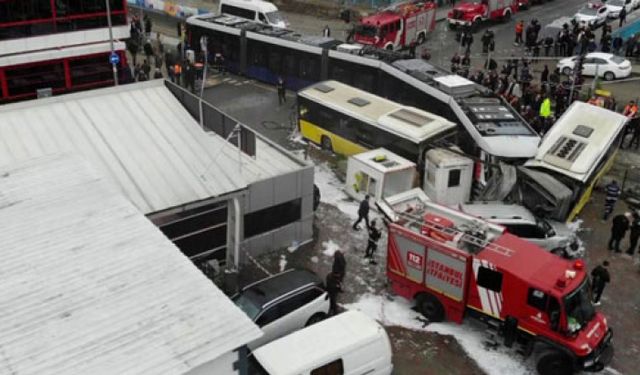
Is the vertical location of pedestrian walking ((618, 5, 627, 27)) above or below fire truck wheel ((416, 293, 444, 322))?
above

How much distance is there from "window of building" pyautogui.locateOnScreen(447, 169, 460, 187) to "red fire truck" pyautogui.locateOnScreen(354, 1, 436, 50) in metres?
17.1

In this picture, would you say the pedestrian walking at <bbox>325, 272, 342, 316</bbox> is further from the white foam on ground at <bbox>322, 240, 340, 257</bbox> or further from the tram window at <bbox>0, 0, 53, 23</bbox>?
the tram window at <bbox>0, 0, 53, 23</bbox>

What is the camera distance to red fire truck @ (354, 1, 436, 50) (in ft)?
128

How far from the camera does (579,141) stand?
2392cm

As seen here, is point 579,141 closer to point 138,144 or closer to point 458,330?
point 458,330

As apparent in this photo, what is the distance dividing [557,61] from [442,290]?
2482cm

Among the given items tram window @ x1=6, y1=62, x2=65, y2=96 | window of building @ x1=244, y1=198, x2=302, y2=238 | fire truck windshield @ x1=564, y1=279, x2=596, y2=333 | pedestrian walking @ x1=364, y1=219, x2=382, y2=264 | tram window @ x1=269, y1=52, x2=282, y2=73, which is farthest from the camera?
tram window @ x1=269, y1=52, x2=282, y2=73

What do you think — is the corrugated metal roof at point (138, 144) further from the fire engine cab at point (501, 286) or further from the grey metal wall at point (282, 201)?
the fire engine cab at point (501, 286)

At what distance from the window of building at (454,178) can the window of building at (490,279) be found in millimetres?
6907

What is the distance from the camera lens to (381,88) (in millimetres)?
29938

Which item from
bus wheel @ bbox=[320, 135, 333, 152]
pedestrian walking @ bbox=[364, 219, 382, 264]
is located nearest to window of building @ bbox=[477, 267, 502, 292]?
pedestrian walking @ bbox=[364, 219, 382, 264]

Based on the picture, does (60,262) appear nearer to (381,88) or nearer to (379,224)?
(379,224)

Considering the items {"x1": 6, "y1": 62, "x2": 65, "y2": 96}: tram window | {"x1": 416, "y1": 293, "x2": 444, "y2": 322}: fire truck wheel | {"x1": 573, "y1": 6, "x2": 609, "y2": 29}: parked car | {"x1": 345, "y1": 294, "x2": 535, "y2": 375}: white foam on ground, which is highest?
{"x1": 573, "y1": 6, "x2": 609, "y2": 29}: parked car

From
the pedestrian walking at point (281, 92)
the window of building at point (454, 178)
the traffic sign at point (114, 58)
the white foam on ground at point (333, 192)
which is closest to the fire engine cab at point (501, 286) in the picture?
the window of building at point (454, 178)
